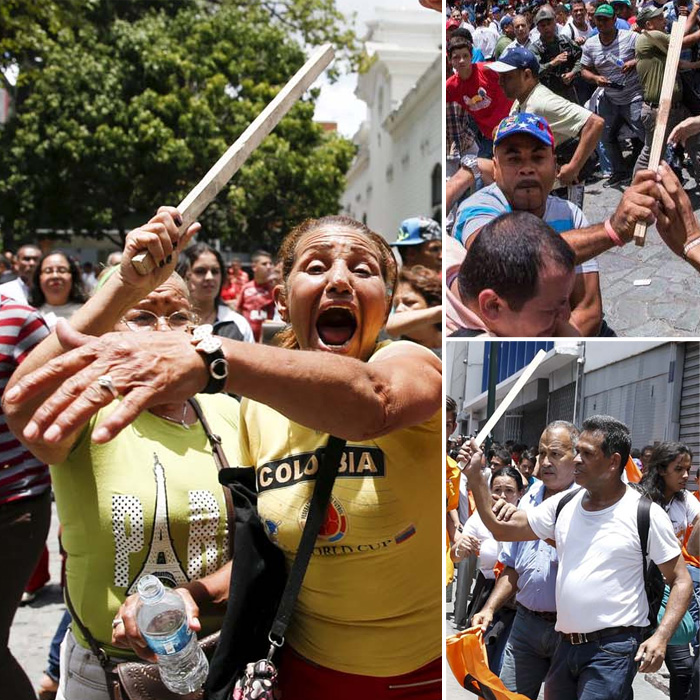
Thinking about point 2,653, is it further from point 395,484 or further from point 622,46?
point 622,46

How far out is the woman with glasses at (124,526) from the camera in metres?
2.61

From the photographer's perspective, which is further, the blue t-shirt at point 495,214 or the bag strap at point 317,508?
the bag strap at point 317,508

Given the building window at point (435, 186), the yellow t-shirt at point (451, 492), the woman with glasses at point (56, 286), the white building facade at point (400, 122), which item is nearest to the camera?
the yellow t-shirt at point (451, 492)

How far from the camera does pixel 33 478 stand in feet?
11.7

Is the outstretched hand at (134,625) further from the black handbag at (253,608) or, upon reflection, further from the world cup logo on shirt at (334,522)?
the world cup logo on shirt at (334,522)

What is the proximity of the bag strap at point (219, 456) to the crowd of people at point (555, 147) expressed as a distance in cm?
102

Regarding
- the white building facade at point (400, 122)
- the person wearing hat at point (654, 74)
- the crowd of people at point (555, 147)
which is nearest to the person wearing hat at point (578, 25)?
the crowd of people at point (555, 147)

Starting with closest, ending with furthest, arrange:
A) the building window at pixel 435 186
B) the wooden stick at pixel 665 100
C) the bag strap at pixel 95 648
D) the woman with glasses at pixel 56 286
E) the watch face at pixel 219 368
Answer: the watch face at pixel 219 368, the wooden stick at pixel 665 100, the bag strap at pixel 95 648, the woman with glasses at pixel 56 286, the building window at pixel 435 186

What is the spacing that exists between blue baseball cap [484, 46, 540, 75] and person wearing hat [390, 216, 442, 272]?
3052 mm

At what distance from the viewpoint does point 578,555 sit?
1.99 metres

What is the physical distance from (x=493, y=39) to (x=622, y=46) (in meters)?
0.27

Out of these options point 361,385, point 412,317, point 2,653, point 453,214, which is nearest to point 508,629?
point 361,385

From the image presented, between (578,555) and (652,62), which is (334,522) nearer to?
(578,555)

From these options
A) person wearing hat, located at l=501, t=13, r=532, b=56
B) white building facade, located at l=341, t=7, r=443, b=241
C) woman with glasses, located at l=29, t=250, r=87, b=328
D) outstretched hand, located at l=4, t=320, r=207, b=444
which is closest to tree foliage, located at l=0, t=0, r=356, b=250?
white building facade, located at l=341, t=7, r=443, b=241
